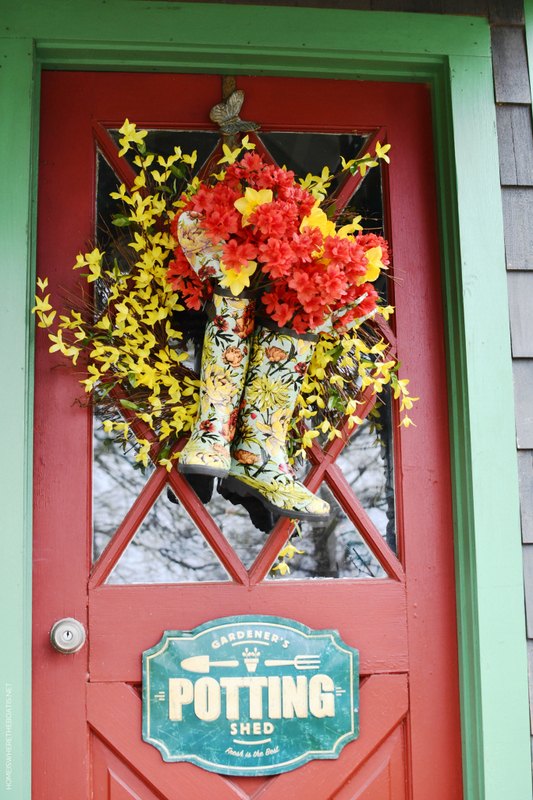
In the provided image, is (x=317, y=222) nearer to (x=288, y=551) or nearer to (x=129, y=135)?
(x=129, y=135)

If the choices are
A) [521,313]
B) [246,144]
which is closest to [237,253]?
[246,144]

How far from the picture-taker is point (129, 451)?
6.61ft

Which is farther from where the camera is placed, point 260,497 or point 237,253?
point 260,497

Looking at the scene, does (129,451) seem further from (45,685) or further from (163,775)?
(163,775)

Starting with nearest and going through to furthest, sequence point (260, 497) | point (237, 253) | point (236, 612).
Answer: point (237, 253) → point (260, 497) → point (236, 612)

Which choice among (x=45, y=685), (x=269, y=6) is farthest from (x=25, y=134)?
(x=45, y=685)

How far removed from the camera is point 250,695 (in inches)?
75.7

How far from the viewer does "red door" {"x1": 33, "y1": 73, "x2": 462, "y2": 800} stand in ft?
6.24

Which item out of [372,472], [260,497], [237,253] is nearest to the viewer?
[237,253]

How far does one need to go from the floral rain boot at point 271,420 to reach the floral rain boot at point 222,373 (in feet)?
0.11

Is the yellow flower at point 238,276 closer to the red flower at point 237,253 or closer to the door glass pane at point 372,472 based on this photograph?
the red flower at point 237,253

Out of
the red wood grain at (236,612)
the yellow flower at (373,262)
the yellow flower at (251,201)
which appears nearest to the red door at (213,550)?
the red wood grain at (236,612)

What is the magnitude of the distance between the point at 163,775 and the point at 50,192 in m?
1.46

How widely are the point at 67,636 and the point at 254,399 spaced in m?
0.71
